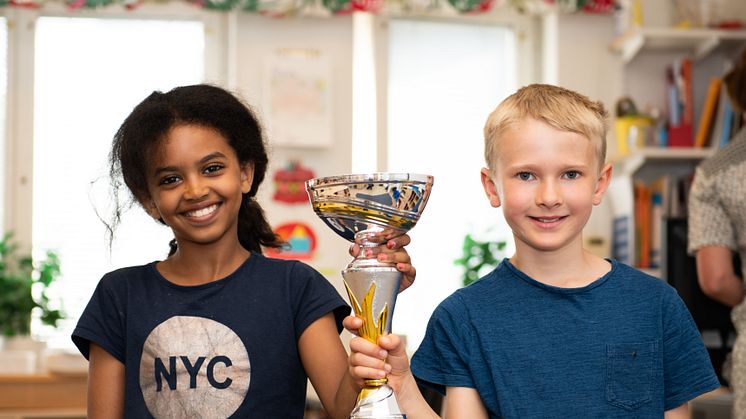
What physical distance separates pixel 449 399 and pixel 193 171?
0.49m

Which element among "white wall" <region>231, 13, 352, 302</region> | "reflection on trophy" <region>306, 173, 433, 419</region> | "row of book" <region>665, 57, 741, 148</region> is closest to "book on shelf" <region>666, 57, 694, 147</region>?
"row of book" <region>665, 57, 741, 148</region>

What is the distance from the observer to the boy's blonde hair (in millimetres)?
1323

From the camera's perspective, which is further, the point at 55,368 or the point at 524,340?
the point at 55,368

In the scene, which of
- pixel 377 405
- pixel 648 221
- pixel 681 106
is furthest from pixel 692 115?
pixel 377 405

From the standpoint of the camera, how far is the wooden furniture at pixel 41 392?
146 inches

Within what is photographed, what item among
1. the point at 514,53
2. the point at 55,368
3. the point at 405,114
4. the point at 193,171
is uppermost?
the point at 514,53

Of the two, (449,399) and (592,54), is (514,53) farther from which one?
Answer: (449,399)

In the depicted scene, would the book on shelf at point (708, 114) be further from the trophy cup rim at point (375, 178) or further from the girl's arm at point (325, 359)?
the trophy cup rim at point (375, 178)

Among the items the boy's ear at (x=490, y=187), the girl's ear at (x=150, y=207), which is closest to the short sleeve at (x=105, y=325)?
the girl's ear at (x=150, y=207)

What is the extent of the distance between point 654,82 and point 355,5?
1435 mm

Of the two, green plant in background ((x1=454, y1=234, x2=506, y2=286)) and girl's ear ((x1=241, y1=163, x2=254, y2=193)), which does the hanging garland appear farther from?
girl's ear ((x1=241, y1=163, x2=254, y2=193))

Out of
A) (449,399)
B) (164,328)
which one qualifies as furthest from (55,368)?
(449,399)

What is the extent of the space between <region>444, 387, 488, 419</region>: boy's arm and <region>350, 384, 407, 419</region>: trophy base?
0.45 ft

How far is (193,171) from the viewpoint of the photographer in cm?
149
